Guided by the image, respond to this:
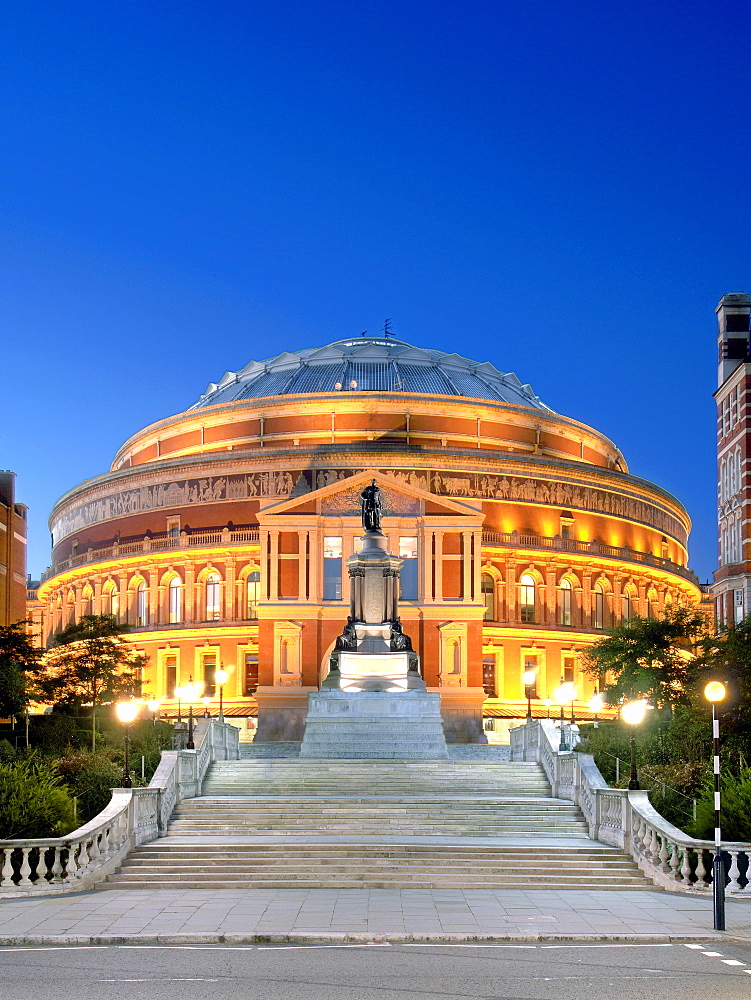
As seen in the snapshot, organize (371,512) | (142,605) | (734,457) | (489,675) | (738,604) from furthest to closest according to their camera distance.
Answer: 1. (734,457)
2. (142,605)
3. (738,604)
4. (489,675)
5. (371,512)

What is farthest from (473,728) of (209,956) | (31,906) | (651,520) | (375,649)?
(209,956)

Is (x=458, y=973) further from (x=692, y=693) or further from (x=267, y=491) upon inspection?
(x=267, y=491)

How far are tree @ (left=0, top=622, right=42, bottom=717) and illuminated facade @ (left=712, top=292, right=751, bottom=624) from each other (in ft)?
132

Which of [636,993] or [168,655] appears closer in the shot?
[636,993]

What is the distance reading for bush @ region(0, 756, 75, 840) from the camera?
2906 cm

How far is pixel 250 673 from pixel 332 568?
44.8 ft

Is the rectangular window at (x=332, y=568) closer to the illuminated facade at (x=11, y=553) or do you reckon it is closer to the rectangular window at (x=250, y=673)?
the rectangular window at (x=250, y=673)

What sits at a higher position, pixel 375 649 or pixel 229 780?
pixel 375 649

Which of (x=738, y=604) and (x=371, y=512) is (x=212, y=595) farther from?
(x=738, y=604)

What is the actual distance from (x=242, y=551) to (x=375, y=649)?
91.2 ft

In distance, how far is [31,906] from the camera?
79.9 feet

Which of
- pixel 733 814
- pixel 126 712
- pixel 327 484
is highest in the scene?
pixel 327 484

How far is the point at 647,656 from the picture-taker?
59.8 meters

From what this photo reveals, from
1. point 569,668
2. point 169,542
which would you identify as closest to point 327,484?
point 169,542
